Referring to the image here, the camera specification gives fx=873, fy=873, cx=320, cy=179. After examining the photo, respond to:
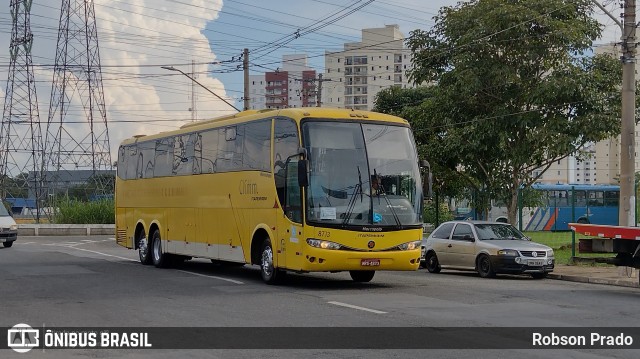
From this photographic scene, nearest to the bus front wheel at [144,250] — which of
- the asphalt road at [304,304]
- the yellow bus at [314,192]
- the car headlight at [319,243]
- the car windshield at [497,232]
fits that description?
the asphalt road at [304,304]

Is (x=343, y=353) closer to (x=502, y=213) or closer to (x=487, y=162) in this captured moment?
(x=487, y=162)

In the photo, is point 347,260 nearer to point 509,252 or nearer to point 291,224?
point 291,224

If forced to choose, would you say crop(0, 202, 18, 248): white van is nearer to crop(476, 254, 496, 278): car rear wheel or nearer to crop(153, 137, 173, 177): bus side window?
crop(153, 137, 173, 177): bus side window

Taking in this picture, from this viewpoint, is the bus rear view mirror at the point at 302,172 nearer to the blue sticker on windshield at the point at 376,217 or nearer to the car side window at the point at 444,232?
the blue sticker on windshield at the point at 376,217

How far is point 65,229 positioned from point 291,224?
39023 mm

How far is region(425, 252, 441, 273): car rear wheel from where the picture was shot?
80.0 feet

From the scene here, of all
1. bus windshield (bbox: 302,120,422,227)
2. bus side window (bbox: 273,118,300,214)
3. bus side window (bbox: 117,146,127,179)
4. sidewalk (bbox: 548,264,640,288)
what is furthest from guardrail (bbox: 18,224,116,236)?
bus windshield (bbox: 302,120,422,227)

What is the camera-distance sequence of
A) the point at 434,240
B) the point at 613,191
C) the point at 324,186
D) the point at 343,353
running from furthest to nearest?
1. the point at 613,191
2. the point at 434,240
3. the point at 324,186
4. the point at 343,353

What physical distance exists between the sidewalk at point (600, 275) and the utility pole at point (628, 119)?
53.5 inches

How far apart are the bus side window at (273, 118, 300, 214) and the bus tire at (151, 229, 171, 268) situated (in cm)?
755

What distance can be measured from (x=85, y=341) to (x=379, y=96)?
48.0 metres

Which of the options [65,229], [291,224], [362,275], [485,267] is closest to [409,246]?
[362,275]

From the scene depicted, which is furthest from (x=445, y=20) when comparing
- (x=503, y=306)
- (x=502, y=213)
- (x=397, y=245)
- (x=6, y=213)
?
(x=502, y=213)

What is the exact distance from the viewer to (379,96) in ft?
190
